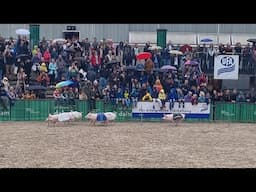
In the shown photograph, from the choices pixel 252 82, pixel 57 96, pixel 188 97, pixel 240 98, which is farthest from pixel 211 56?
pixel 57 96

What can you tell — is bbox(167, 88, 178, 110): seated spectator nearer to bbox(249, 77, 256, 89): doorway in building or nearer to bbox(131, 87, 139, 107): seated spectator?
bbox(131, 87, 139, 107): seated spectator

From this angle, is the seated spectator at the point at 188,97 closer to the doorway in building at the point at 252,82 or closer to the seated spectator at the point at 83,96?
the seated spectator at the point at 83,96

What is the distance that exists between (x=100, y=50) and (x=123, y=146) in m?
10.1

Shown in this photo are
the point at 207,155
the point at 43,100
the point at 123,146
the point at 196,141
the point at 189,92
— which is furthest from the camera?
the point at 189,92

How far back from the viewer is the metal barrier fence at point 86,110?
1988 cm

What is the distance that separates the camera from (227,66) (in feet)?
74.7

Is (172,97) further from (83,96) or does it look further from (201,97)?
(83,96)

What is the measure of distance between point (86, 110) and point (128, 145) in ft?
21.9

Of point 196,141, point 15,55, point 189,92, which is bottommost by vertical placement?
point 196,141

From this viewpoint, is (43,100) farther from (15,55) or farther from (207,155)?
(207,155)

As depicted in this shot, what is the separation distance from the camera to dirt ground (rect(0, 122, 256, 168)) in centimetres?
1086

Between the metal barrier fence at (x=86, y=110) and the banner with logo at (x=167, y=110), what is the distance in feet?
0.69

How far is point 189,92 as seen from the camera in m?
21.4
